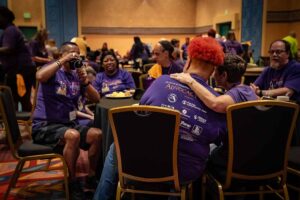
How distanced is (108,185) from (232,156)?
74cm

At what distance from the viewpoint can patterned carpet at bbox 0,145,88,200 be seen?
2641 mm

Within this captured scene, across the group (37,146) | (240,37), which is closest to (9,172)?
(37,146)

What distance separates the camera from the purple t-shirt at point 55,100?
254cm

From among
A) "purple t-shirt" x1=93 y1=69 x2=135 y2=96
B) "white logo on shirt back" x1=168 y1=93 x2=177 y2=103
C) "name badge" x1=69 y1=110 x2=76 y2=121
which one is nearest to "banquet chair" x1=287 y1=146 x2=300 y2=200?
"white logo on shirt back" x1=168 y1=93 x2=177 y2=103

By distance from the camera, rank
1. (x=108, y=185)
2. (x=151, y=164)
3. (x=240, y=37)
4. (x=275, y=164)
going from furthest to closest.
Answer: (x=240, y=37)
(x=108, y=185)
(x=275, y=164)
(x=151, y=164)

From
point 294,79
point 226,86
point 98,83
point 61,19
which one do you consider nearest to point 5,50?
point 98,83

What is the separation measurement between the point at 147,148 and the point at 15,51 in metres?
3.02

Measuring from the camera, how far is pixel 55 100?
2553 mm

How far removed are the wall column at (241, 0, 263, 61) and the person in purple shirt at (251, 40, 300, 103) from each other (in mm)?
7253

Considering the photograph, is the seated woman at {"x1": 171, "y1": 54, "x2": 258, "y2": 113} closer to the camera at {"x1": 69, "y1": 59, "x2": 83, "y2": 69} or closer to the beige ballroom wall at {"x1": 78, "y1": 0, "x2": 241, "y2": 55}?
the camera at {"x1": 69, "y1": 59, "x2": 83, "y2": 69}

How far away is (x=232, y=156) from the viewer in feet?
5.63

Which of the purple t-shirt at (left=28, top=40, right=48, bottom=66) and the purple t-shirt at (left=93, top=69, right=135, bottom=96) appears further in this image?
the purple t-shirt at (left=28, top=40, right=48, bottom=66)

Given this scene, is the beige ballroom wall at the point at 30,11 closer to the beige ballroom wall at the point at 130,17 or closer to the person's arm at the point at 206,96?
the beige ballroom wall at the point at 130,17

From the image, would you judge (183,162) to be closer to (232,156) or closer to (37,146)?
(232,156)
